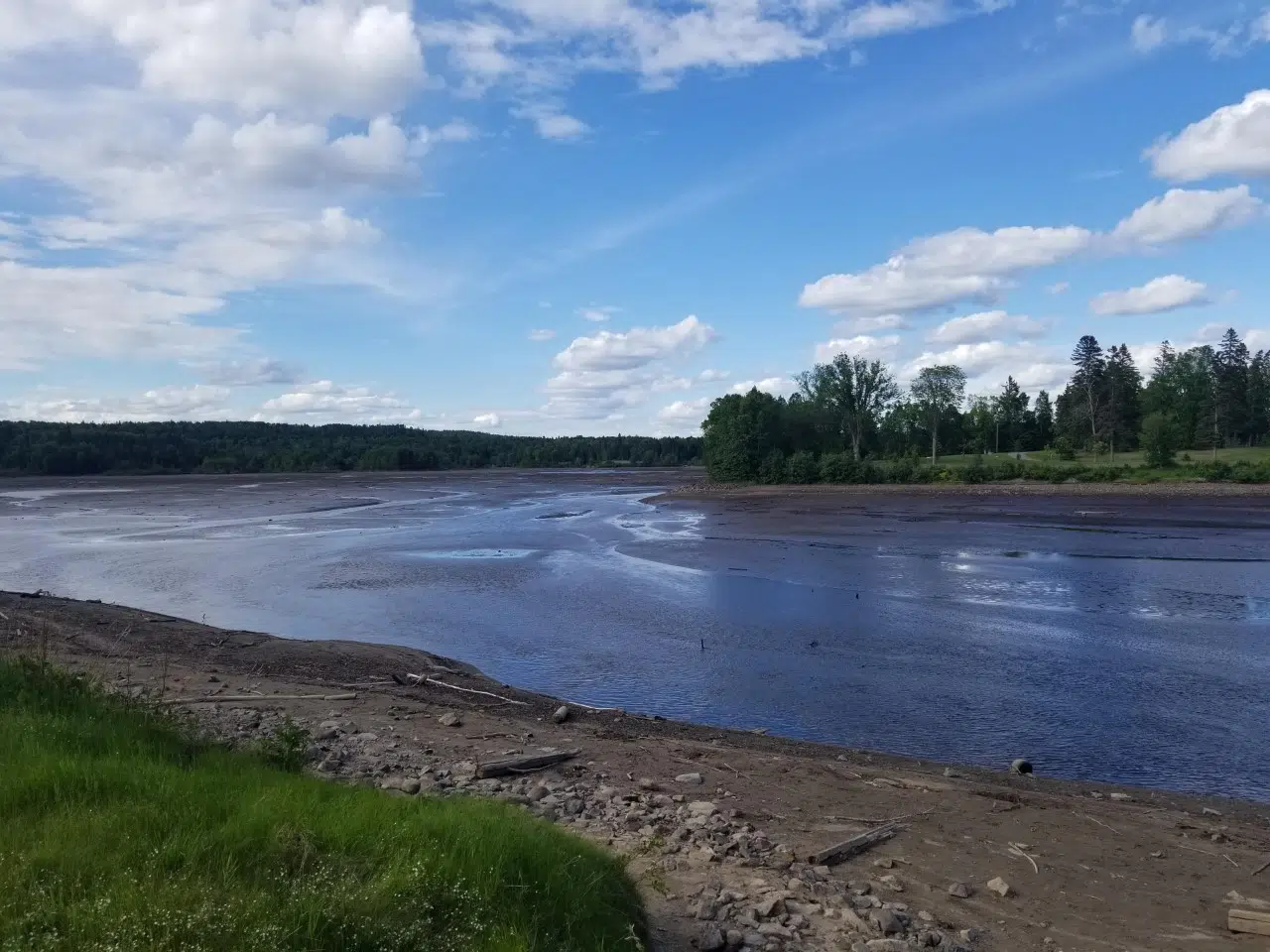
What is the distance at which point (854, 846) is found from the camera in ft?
24.9

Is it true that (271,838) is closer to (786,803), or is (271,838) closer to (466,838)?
(466,838)

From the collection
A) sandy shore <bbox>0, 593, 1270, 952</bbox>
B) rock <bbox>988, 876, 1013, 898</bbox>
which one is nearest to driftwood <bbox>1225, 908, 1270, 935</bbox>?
sandy shore <bbox>0, 593, 1270, 952</bbox>

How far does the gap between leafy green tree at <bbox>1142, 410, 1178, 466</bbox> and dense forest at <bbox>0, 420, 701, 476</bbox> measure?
85.9 metres

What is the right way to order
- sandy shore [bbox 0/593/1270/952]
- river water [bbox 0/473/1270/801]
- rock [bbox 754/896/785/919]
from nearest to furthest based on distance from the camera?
rock [bbox 754/896/785/919], sandy shore [bbox 0/593/1270/952], river water [bbox 0/473/1270/801]

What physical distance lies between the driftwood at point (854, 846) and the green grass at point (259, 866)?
83.6 inches

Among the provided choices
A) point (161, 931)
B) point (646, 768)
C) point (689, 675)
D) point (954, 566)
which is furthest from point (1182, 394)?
point (161, 931)

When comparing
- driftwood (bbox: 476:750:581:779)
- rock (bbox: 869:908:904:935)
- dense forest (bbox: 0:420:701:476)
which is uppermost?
dense forest (bbox: 0:420:701:476)

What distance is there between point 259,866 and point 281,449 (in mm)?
151633

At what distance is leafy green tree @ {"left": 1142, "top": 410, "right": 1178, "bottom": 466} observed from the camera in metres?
63.3

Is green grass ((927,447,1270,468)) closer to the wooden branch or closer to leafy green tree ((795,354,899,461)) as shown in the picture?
leafy green tree ((795,354,899,461))

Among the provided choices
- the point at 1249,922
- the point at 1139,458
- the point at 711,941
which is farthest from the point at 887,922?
the point at 1139,458

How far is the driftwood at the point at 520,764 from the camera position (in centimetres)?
913

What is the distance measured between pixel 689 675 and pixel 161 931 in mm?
13002

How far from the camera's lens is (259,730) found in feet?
32.7
